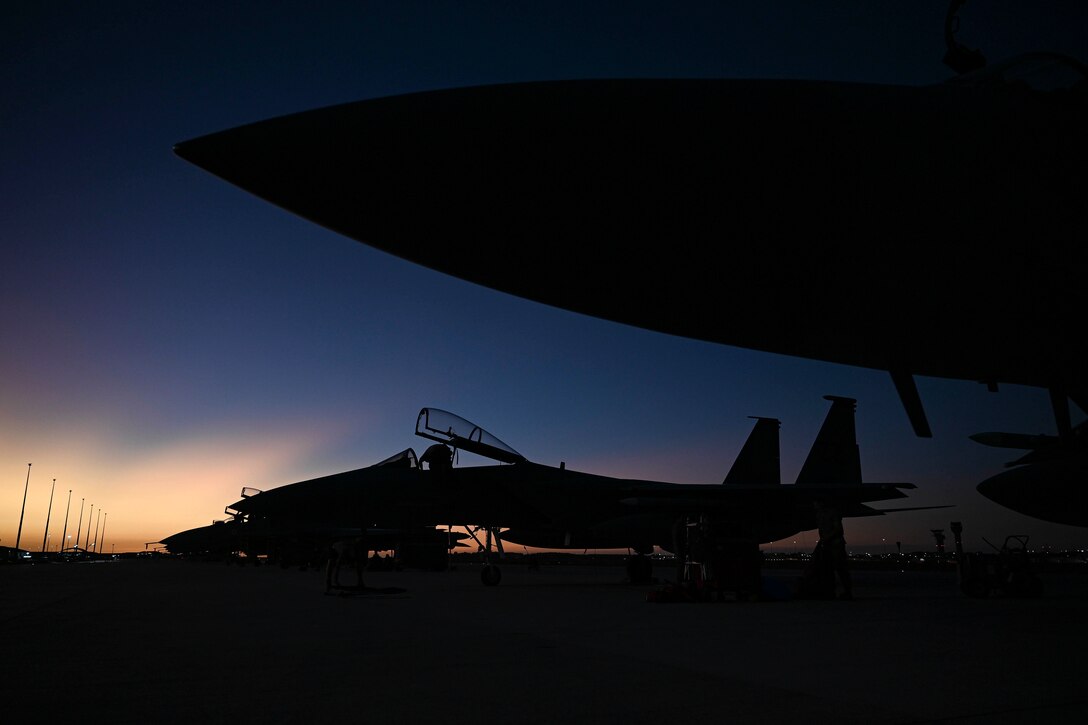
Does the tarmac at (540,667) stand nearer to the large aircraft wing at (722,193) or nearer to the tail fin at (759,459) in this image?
the large aircraft wing at (722,193)

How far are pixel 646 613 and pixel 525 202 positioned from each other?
599 cm

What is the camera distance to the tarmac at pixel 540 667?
2.72 meters

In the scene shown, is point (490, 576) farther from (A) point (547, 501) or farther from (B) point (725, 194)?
(B) point (725, 194)

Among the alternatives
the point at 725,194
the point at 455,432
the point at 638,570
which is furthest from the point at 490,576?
the point at 725,194

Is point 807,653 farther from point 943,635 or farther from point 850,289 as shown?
point 850,289

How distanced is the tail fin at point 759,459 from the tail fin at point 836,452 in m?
0.85

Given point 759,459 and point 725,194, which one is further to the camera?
point 759,459

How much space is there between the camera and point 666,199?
2.55m

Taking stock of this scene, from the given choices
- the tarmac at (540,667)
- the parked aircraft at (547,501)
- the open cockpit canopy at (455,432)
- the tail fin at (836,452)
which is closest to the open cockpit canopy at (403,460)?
the parked aircraft at (547,501)

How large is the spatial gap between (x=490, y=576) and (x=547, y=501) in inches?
70.7

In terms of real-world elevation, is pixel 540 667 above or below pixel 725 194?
below

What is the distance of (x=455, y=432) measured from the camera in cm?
1228

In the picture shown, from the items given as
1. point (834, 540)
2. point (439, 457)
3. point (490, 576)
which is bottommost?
point (490, 576)

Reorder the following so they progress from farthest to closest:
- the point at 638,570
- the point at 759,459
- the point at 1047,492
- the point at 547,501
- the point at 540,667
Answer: the point at 759,459 < the point at 638,570 < the point at 547,501 < the point at 1047,492 < the point at 540,667
